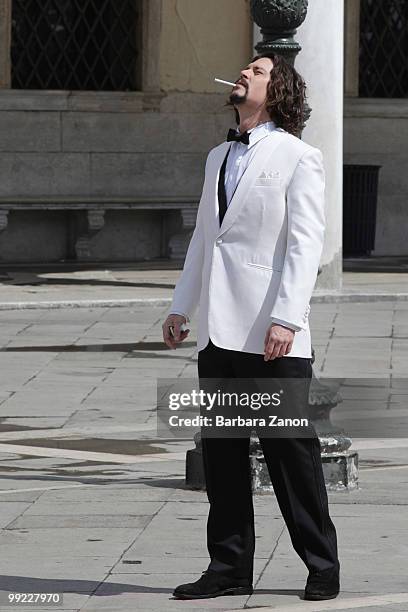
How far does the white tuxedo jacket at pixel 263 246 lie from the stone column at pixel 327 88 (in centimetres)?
1017

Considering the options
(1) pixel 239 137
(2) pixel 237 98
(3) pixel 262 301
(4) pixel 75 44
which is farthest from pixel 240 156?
(4) pixel 75 44

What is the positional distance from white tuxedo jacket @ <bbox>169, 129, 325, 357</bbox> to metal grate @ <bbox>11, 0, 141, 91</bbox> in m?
15.5

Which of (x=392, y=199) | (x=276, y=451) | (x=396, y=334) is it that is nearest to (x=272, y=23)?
(x=276, y=451)

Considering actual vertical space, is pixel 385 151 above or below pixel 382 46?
below

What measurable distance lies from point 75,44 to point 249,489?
625 inches

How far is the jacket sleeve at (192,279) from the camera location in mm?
5695

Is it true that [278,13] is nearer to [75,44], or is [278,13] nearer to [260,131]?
[260,131]

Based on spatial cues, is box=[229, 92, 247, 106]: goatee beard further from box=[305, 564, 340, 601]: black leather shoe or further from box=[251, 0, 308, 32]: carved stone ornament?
box=[251, 0, 308, 32]: carved stone ornament

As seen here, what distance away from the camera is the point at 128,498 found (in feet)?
23.9

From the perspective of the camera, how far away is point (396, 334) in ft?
45.8

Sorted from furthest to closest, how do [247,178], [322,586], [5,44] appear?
[5,44] → [247,178] → [322,586]

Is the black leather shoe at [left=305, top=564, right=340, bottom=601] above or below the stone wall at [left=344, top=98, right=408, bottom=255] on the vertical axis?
below

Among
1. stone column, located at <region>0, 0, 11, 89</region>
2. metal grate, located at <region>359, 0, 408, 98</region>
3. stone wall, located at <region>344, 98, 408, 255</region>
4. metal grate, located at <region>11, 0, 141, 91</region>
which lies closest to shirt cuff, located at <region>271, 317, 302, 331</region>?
stone column, located at <region>0, 0, 11, 89</region>

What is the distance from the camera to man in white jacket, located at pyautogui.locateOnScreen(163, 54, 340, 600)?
17.8 ft
